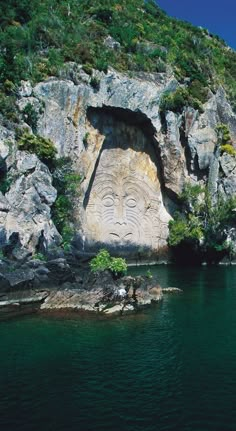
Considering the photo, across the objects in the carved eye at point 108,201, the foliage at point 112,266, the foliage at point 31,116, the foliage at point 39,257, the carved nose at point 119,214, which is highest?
the foliage at point 31,116

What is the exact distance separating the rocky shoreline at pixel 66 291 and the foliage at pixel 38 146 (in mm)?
10934

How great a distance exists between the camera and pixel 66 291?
27203 mm

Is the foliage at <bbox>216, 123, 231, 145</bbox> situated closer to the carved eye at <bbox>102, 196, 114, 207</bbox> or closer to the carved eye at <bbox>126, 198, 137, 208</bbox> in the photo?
the carved eye at <bbox>126, 198, 137, 208</bbox>

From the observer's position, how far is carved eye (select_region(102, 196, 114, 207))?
49562 mm

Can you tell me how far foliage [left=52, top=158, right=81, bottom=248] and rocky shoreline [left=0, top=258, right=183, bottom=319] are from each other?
10387 millimetres

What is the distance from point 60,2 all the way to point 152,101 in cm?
1723

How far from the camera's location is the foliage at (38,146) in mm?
36562

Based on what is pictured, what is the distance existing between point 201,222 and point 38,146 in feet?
70.5

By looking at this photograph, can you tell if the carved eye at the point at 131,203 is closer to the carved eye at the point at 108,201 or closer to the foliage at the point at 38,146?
the carved eye at the point at 108,201

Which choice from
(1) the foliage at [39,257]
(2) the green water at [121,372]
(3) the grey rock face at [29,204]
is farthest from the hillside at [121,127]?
(2) the green water at [121,372]

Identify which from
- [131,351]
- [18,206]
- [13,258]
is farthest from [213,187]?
[131,351]

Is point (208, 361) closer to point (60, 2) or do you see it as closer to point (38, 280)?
point (38, 280)

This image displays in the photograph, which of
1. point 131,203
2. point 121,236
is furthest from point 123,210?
point 121,236

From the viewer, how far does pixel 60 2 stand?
5428 centimetres
